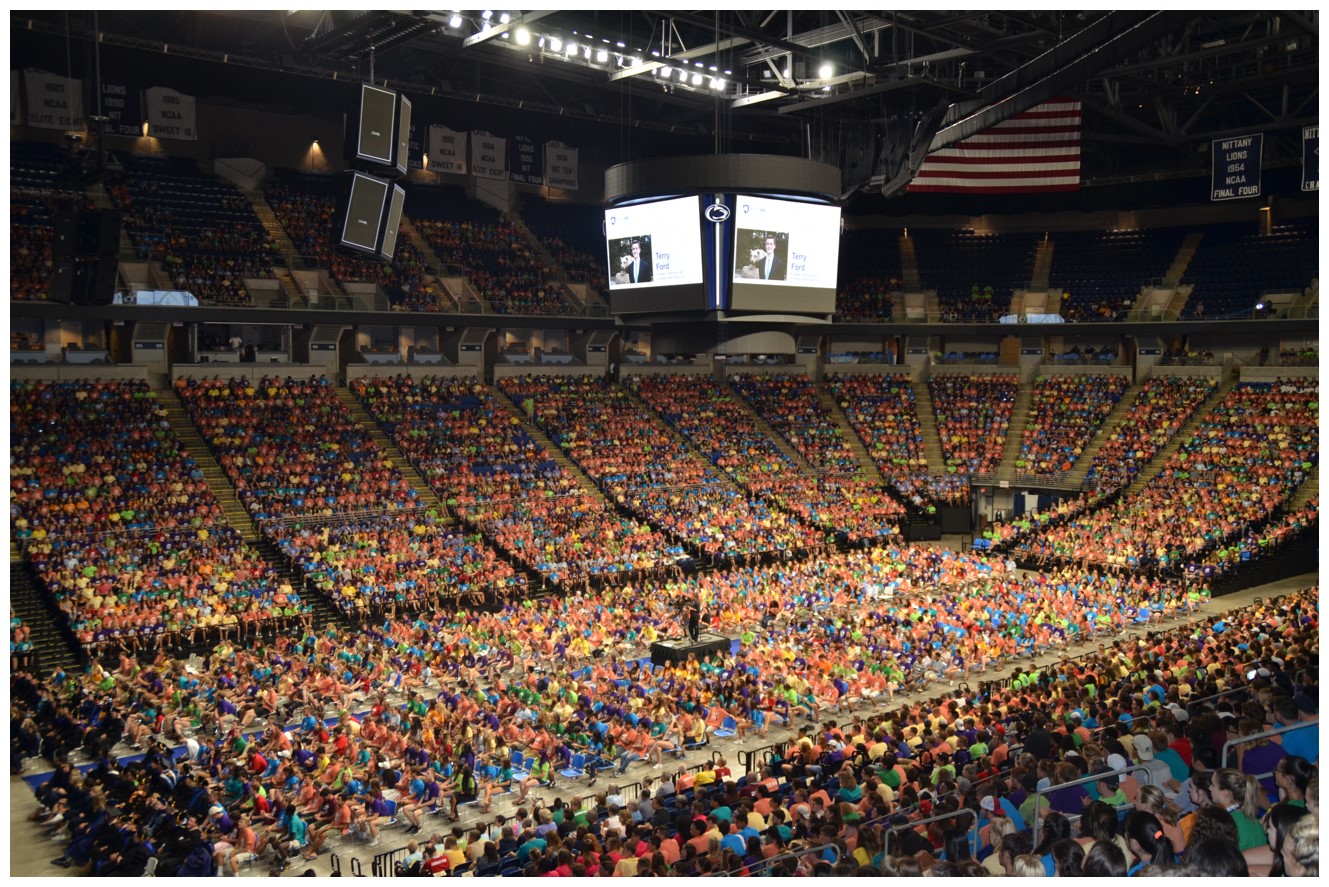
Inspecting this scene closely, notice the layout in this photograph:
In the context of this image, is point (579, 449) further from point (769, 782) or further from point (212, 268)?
point (769, 782)

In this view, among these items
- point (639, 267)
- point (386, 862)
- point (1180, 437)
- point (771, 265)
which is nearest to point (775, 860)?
point (386, 862)

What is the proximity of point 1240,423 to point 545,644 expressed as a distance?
30.0 m

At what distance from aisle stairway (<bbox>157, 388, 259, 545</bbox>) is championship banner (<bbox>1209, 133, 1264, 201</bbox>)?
34942mm

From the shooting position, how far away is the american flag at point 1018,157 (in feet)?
139

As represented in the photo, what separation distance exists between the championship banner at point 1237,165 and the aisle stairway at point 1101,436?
940cm

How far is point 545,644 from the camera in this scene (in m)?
25.9

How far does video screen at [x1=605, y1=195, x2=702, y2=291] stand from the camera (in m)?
28.0

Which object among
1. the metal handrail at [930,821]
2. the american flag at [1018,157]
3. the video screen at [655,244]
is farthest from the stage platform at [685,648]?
the american flag at [1018,157]

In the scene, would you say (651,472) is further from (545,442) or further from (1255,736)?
(1255,736)

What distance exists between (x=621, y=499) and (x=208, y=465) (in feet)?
42.8

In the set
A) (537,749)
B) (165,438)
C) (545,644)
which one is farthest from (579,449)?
(537,749)

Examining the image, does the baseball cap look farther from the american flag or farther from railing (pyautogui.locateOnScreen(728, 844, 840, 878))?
the american flag

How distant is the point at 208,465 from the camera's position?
3491cm

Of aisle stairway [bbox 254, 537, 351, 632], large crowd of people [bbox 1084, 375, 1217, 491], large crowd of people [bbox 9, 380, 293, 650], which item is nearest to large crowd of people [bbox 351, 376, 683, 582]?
aisle stairway [bbox 254, 537, 351, 632]
